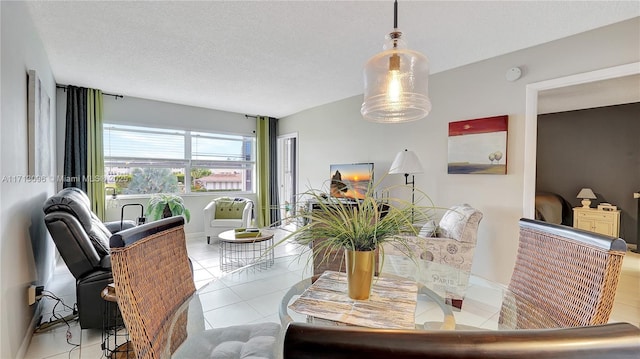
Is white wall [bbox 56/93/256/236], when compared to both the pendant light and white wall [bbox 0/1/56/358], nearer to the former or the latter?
white wall [bbox 0/1/56/358]

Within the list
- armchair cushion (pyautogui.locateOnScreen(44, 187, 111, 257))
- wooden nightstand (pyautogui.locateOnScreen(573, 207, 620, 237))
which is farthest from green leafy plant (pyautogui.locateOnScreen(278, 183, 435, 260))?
wooden nightstand (pyautogui.locateOnScreen(573, 207, 620, 237))

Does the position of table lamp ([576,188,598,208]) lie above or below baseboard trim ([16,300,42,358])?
above

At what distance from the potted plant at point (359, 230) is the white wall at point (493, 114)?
242cm

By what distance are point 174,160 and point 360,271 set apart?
203 inches

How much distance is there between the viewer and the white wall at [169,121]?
4.57m

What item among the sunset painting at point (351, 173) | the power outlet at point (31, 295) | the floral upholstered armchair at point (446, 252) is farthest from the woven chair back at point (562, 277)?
the power outlet at point (31, 295)

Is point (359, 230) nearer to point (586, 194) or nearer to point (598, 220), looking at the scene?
point (598, 220)

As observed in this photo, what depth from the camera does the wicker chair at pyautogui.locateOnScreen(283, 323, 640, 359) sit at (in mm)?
321

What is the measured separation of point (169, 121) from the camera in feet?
16.8

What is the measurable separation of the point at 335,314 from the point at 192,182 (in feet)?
16.9

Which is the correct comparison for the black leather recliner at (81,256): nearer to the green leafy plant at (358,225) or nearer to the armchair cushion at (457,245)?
the green leafy plant at (358,225)

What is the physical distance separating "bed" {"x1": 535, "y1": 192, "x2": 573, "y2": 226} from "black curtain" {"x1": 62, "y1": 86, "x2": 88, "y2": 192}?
23.7ft

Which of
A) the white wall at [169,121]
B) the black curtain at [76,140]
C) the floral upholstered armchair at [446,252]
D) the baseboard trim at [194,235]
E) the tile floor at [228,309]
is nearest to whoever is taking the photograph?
the tile floor at [228,309]

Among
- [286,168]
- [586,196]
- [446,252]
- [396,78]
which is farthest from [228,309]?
[586,196]
